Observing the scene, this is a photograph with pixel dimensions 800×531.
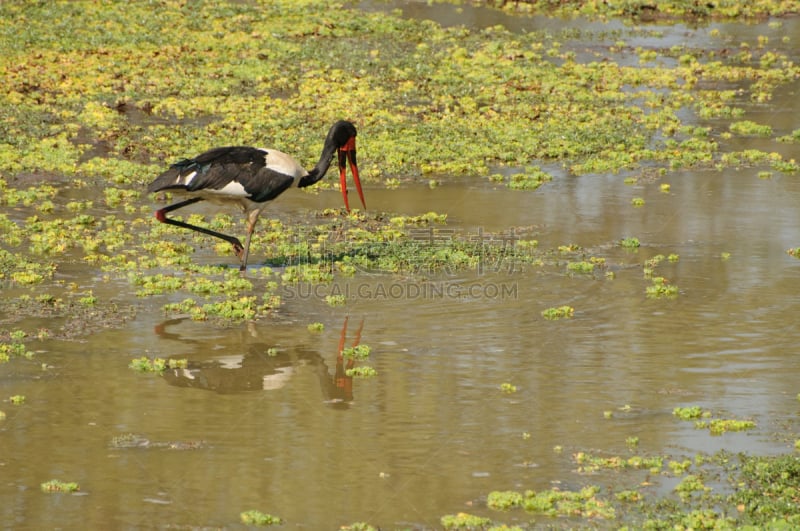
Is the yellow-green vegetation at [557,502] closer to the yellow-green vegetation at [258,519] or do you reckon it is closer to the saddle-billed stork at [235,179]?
the yellow-green vegetation at [258,519]

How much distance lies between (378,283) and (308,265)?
0.75 m

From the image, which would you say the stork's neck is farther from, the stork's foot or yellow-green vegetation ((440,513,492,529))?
yellow-green vegetation ((440,513,492,529))

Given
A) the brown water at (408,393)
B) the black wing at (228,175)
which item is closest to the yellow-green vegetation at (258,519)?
the brown water at (408,393)

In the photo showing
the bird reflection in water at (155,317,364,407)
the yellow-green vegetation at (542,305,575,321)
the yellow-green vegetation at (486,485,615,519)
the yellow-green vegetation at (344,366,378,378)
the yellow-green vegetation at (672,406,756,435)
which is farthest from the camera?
the yellow-green vegetation at (542,305,575,321)

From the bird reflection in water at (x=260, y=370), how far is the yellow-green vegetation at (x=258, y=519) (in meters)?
1.79

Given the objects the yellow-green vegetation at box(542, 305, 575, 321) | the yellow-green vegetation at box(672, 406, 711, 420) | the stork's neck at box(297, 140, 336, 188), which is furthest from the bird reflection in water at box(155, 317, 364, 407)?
the stork's neck at box(297, 140, 336, 188)

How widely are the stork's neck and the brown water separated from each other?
148cm

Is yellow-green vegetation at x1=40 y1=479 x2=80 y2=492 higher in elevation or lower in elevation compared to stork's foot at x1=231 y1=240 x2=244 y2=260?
lower

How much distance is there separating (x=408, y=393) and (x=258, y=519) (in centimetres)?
212

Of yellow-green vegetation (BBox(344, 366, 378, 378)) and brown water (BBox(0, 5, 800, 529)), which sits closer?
brown water (BBox(0, 5, 800, 529))

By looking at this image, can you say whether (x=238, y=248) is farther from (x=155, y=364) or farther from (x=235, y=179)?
(x=155, y=364)

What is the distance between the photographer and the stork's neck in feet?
39.9

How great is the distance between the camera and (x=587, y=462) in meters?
7.16

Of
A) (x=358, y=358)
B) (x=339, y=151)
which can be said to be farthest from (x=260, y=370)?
(x=339, y=151)
